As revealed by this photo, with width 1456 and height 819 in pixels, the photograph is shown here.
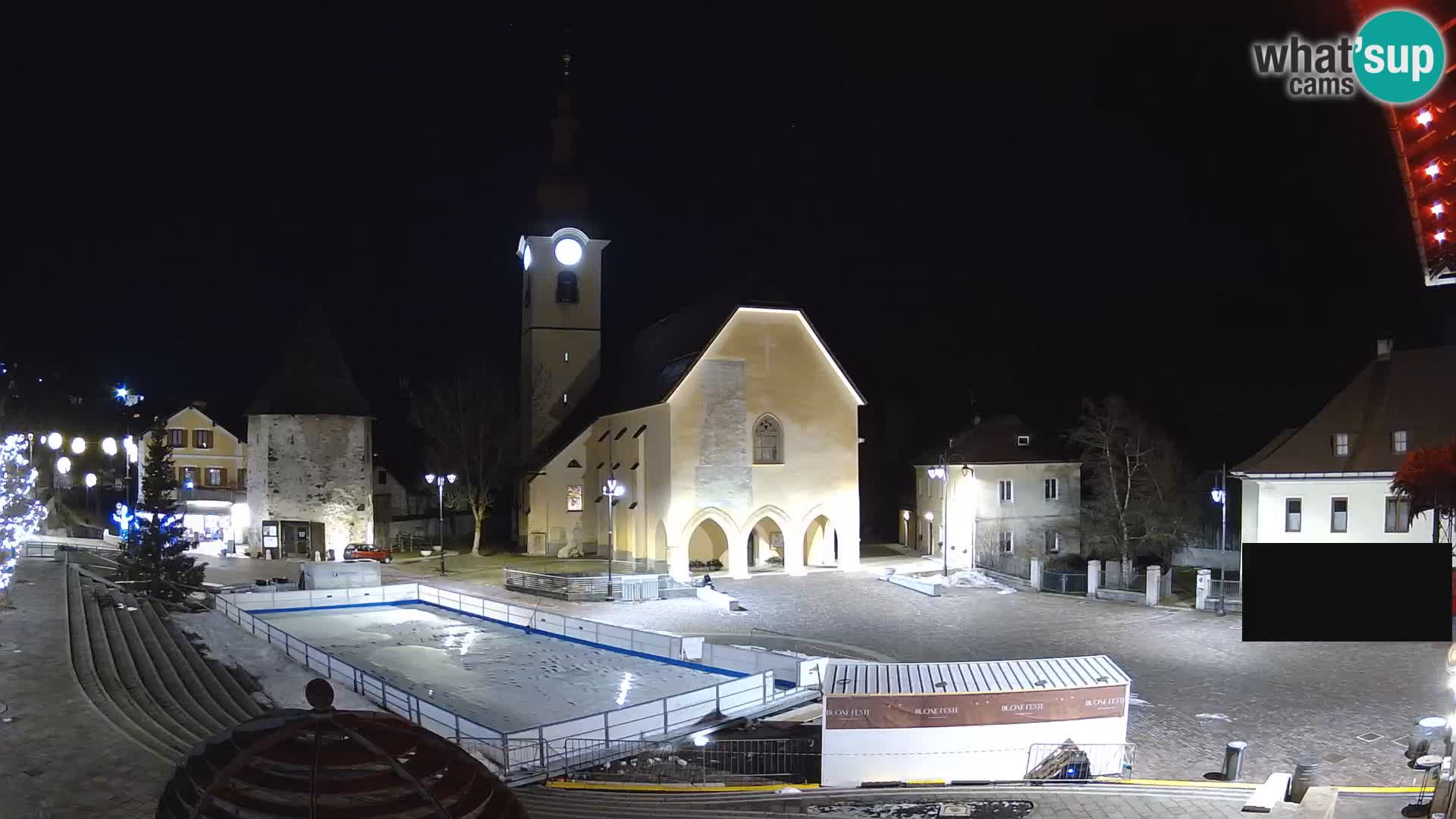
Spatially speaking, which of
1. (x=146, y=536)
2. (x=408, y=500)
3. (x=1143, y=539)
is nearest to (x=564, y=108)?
(x=408, y=500)

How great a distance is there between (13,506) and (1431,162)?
94.9 feet

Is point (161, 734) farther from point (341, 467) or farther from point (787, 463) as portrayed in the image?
point (341, 467)

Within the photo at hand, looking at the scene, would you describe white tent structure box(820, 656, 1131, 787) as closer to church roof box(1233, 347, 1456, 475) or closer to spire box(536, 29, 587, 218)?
church roof box(1233, 347, 1456, 475)

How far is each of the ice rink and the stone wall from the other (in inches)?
537

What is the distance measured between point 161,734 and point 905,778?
31.4ft

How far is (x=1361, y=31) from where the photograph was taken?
20.7ft

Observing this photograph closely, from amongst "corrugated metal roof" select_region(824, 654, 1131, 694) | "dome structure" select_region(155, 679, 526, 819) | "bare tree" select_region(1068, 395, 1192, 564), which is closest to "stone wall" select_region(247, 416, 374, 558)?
"bare tree" select_region(1068, 395, 1192, 564)

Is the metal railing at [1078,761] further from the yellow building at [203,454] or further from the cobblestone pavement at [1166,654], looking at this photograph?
the yellow building at [203,454]

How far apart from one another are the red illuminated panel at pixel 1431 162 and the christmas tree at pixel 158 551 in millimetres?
28911

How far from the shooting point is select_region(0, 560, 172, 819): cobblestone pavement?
9.07m

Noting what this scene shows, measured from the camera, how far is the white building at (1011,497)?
41.0 meters

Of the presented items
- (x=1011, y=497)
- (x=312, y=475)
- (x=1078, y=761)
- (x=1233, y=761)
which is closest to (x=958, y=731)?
(x=1078, y=761)

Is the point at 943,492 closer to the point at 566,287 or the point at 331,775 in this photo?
the point at 566,287

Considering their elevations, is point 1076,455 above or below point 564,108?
below
